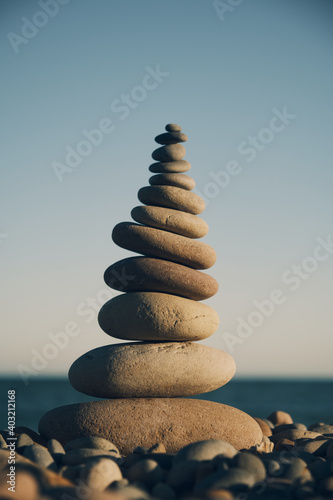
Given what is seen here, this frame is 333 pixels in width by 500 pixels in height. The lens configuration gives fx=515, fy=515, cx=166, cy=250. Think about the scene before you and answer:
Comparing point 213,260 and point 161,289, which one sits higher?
point 213,260

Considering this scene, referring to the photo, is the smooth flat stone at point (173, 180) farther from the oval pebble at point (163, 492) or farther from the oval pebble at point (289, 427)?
the oval pebble at point (163, 492)

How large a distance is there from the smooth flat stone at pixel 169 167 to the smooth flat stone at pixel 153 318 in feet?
7.16

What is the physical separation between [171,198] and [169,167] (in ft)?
1.95

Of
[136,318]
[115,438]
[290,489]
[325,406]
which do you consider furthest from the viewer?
[325,406]

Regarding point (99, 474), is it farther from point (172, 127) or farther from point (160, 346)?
point (172, 127)


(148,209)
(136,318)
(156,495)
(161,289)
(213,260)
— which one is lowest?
(156,495)

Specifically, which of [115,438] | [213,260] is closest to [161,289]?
[213,260]

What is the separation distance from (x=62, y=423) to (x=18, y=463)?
2.59m

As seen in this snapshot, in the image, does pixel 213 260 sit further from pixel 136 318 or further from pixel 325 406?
pixel 325 406

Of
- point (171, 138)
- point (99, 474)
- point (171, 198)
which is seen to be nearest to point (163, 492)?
point (99, 474)

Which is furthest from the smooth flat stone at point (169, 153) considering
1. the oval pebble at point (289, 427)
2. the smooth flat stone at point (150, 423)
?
the oval pebble at point (289, 427)

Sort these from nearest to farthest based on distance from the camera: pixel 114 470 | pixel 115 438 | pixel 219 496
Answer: pixel 219 496
pixel 114 470
pixel 115 438

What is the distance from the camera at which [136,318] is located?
7.82 meters

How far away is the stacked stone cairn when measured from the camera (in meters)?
7.20
